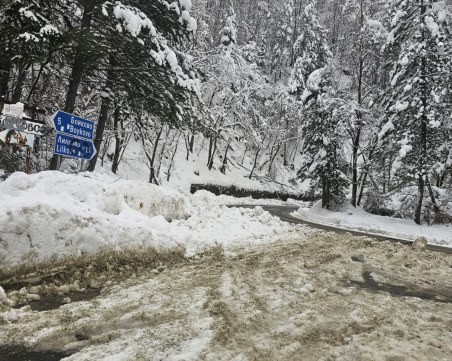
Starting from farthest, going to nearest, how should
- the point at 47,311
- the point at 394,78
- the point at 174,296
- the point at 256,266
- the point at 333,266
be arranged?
the point at 394,78
the point at 333,266
the point at 256,266
the point at 174,296
the point at 47,311

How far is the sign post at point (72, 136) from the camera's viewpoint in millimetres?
7453

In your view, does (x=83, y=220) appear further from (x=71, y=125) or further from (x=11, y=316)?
(x=71, y=125)

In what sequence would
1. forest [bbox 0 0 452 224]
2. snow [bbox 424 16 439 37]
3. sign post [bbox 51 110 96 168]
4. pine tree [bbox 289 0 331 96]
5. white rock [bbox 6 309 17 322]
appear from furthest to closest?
pine tree [bbox 289 0 331 96]
snow [bbox 424 16 439 37]
forest [bbox 0 0 452 224]
sign post [bbox 51 110 96 168]
white rock [bbox 6 309 17 322]

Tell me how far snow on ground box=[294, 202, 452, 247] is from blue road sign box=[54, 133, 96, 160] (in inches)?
530

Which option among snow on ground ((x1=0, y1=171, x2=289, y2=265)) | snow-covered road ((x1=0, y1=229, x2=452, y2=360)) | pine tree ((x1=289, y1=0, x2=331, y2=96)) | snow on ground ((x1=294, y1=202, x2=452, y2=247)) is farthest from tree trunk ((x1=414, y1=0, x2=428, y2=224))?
pine tree ((x1=289, y1=0, x2=331, y2=96))

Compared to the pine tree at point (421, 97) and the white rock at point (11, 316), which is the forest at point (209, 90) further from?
the white rock at point (11, 316)

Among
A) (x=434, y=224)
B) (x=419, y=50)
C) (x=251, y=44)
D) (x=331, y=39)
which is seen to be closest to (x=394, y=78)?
(x=419, y=50)

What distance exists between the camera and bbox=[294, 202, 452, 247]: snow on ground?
16.6 m

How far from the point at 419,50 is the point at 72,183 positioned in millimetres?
18932

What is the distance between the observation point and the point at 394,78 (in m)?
20.5

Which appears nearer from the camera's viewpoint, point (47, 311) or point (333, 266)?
point (47, 311)

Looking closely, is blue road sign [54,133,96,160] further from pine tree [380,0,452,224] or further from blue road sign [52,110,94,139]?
pine tree [380,0,452,224]

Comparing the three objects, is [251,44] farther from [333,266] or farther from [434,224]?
[333,266]

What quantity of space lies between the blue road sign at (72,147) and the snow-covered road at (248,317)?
2.90m
